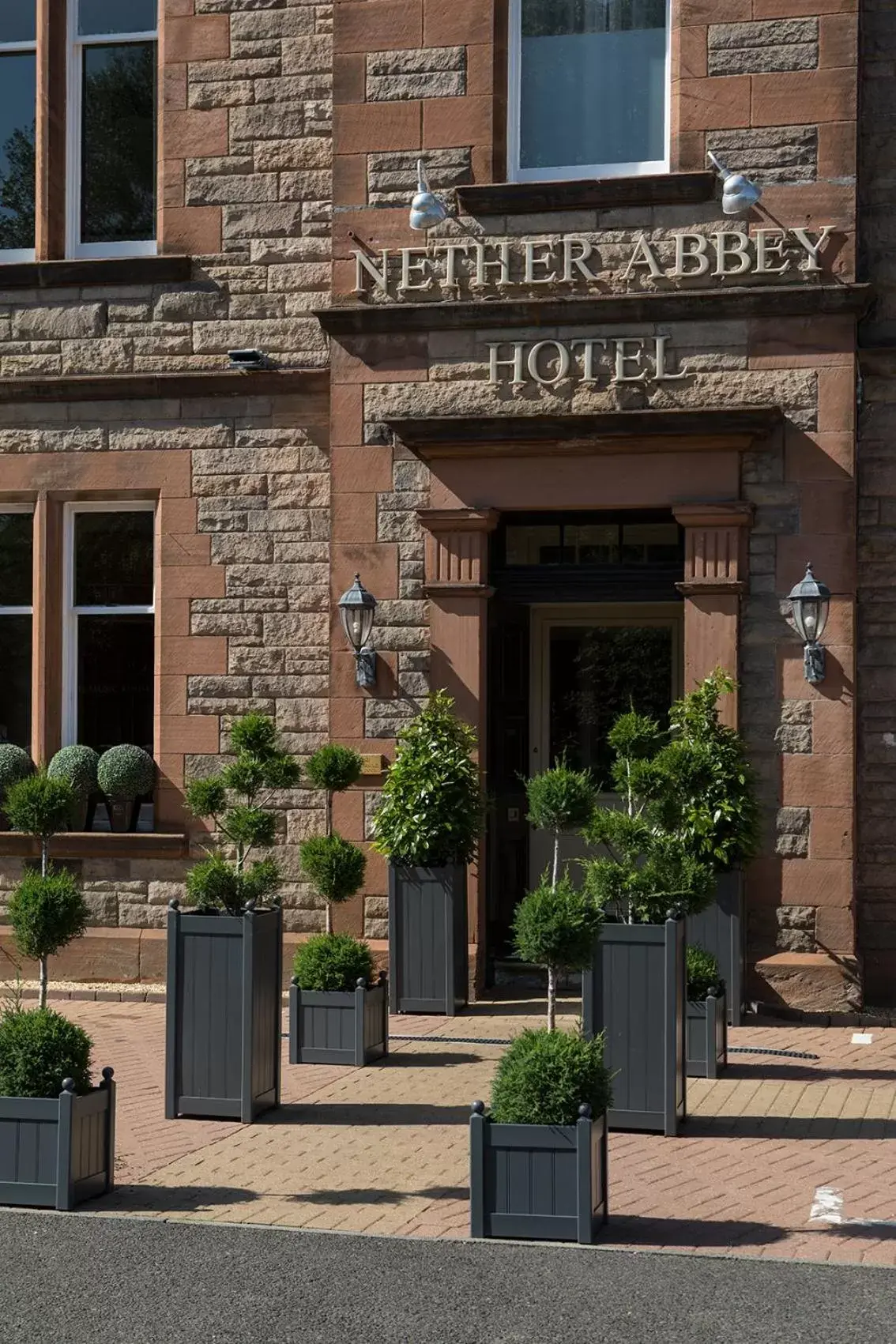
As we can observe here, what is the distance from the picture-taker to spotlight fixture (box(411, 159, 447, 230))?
40.0 feet

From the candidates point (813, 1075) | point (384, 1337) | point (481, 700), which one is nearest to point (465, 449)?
point (481, 700)

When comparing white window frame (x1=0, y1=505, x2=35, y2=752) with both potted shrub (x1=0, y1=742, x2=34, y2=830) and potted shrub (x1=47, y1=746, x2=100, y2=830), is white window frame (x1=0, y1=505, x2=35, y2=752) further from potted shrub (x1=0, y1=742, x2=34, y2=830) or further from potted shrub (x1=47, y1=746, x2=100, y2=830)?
potted shrub (x1=47, y1=746, x2=100, y2=830)

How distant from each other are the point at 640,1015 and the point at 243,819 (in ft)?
7.80

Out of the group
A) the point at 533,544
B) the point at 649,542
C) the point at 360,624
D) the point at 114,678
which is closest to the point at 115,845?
A: the point at 114,678

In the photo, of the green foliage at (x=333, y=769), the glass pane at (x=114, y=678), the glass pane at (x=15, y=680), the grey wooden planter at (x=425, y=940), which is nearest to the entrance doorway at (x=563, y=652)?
the grey wooden planter at (x=425, y=940)

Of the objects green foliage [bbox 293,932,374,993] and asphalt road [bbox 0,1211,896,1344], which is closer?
asphalt road [bbox 0,1211,896,1344]

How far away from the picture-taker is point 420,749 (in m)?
Result: 11.8

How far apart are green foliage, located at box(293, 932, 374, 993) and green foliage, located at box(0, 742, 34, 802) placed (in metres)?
3.87

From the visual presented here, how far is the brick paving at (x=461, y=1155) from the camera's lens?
698 cm

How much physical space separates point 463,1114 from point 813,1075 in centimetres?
221

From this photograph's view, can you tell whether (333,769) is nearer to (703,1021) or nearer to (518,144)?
(703,1021)

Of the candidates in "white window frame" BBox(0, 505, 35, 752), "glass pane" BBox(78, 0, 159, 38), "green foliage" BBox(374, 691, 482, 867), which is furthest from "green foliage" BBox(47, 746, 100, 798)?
"glass pane" BBox(78, 0, 159, 38)

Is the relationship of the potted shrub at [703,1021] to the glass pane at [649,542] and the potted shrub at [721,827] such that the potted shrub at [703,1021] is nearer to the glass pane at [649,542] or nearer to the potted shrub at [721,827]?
the potted shrub at [721,827]

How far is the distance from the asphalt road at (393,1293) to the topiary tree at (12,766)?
6718mm
